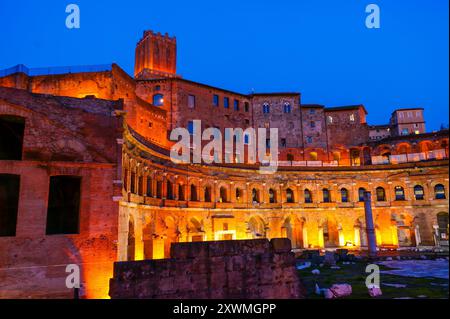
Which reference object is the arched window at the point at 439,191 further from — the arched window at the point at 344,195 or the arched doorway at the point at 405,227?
the arched window at the point at 344,195

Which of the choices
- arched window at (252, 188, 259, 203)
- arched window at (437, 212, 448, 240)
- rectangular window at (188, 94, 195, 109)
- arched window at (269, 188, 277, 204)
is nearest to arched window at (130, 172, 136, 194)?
arched window at (252, 188, 259, 203)

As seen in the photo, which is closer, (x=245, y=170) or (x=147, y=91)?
(x=245, y=170)

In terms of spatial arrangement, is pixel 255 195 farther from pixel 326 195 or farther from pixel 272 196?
pixel 326 195

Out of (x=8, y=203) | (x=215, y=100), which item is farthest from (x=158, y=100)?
(x=8, y=203)

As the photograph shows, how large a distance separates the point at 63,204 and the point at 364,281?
1687 centimetres

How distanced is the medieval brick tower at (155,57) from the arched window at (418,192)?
115 ft

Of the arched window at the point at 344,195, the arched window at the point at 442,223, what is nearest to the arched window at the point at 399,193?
the arched window at the point at 442,223

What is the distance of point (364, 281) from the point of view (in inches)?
698

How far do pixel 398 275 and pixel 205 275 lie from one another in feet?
40.4

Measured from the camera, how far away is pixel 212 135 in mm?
41688
